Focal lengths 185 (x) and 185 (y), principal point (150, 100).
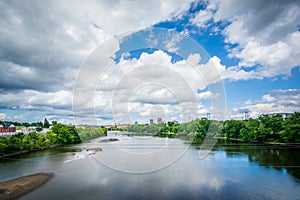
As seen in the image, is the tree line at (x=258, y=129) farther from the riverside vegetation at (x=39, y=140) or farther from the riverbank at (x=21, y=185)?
the riverbank at (x=21, y=185)

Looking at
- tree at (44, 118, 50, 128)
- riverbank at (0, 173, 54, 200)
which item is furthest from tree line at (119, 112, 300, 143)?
tree at (44, 118, 50, 128)

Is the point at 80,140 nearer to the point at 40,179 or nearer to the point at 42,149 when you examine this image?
the point at 42,149

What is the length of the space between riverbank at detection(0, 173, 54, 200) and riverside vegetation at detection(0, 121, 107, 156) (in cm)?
645

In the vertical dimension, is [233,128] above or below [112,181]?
above

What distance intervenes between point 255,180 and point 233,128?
1929 cm

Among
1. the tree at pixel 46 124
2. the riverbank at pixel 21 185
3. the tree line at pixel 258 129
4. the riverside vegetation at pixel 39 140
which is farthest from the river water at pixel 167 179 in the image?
the tree at pixel 46 124

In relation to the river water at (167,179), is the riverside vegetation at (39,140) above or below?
above

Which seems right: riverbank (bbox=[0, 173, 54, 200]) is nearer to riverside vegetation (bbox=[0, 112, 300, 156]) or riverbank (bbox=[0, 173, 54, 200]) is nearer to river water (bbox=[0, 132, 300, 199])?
river water (bbox=[0, 132, 300, 199])

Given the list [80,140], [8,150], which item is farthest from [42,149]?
[80,140]

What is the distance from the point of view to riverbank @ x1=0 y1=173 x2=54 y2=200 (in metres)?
6.64

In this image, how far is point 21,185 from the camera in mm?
7531

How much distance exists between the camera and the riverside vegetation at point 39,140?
1384 cm

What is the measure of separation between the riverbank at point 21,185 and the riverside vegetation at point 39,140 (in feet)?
21.2

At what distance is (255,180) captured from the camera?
8188 mm
